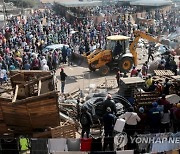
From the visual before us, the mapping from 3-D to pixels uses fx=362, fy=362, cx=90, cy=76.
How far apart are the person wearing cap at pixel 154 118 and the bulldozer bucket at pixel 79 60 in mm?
10634

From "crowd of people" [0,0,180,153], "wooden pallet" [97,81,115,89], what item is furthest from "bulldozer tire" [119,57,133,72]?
"wooden pallet" [97,81,115,89]

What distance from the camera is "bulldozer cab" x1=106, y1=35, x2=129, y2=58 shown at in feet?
63.8

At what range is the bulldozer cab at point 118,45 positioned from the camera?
19.5 meters

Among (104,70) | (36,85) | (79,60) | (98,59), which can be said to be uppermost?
(36,85)

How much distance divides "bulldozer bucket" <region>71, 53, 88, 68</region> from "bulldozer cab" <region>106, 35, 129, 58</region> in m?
2.00

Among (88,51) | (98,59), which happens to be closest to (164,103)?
(98,59)

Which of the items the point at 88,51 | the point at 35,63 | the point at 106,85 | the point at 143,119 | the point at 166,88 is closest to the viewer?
the point at 143,119

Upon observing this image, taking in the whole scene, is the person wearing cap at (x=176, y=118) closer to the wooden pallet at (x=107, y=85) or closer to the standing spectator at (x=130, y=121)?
the standing spectator at (x=130, y=121)

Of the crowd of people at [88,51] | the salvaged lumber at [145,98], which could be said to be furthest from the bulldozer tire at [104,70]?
the salvaged lumber at [145,98]

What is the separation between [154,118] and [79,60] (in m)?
11.7

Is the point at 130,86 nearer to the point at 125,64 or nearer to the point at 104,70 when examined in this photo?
the point at 125,64

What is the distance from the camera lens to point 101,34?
2944cm

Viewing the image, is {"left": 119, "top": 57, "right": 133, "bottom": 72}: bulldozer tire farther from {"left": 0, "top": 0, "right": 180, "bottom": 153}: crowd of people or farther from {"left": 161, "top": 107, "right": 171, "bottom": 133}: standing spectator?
{"left": 161, "top": 107, "right": 171, "bottom": 133}: standing spectator

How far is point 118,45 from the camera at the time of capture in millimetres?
19453
